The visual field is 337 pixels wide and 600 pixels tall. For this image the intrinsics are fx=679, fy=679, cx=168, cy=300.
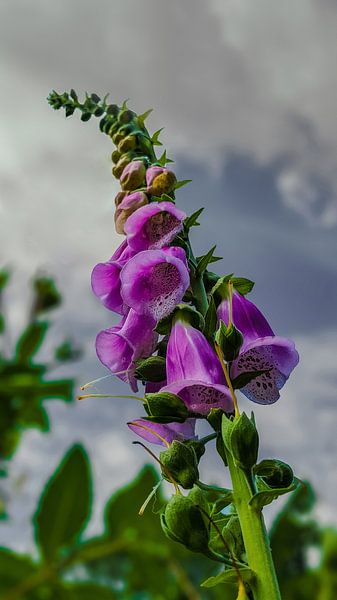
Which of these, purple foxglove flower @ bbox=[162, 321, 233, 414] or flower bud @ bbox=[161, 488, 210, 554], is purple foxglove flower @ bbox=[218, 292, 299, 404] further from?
flower bud @ bbox=[161, 488, 210, 554]

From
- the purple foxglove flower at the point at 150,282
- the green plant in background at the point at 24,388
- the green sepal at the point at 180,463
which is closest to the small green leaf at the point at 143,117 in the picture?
the purple foxglove flower at the point at 150,282

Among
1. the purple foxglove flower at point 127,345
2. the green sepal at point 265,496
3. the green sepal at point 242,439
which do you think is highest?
the purple foxglove flower at point 127,345

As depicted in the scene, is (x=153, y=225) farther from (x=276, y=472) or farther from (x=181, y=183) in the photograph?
(x=276, y=472)

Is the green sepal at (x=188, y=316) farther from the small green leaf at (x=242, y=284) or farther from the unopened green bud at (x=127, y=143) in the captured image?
the unopened green bud at (x=127, y=143)

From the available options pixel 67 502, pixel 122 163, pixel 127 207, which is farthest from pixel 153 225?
pixel 67 502

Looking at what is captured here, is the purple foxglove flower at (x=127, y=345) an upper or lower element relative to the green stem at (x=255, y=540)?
upper

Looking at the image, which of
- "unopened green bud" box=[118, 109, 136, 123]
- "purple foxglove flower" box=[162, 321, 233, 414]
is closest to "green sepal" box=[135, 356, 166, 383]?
"purple foxglove flower" box=[162, 321, 233, 414]
